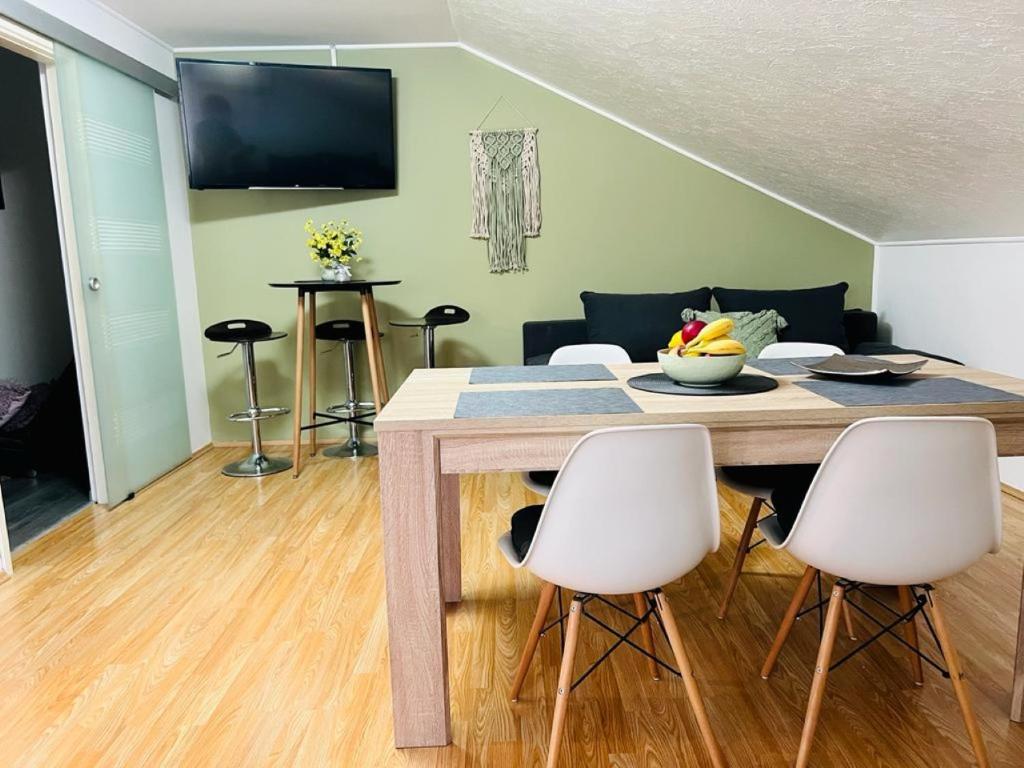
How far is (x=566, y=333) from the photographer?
441cm

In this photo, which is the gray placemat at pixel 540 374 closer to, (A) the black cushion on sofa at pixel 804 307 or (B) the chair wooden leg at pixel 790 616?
(B) the chair wooden leg at pixel 790 616

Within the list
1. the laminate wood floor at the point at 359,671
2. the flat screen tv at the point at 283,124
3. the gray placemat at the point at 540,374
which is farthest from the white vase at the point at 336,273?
the gray placemat at the point at 540,374

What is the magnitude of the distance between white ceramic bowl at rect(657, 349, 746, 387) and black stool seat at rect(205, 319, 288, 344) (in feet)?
8.95

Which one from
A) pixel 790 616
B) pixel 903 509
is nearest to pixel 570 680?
pixel 790 616

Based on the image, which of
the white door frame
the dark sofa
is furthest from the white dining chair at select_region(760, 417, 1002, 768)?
the white door frame

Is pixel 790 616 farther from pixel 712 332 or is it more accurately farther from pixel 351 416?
pixel 351 416

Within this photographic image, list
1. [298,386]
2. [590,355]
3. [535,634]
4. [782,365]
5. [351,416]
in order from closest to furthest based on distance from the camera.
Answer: [535,634] < [782,365] < [590,355] < [298,386] < [351,416]

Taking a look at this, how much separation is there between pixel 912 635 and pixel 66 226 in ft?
12.3

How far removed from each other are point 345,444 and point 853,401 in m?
3.47

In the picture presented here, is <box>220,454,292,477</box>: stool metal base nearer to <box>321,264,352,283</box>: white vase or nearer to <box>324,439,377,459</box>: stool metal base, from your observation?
<box>324,439,377,459</box>: stool metal base

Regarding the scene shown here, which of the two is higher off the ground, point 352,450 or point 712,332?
point 712,332

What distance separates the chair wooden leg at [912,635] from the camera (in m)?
2.03

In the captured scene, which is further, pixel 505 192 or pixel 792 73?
pixel 505 192

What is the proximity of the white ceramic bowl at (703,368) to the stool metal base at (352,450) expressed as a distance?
282 centimetres
